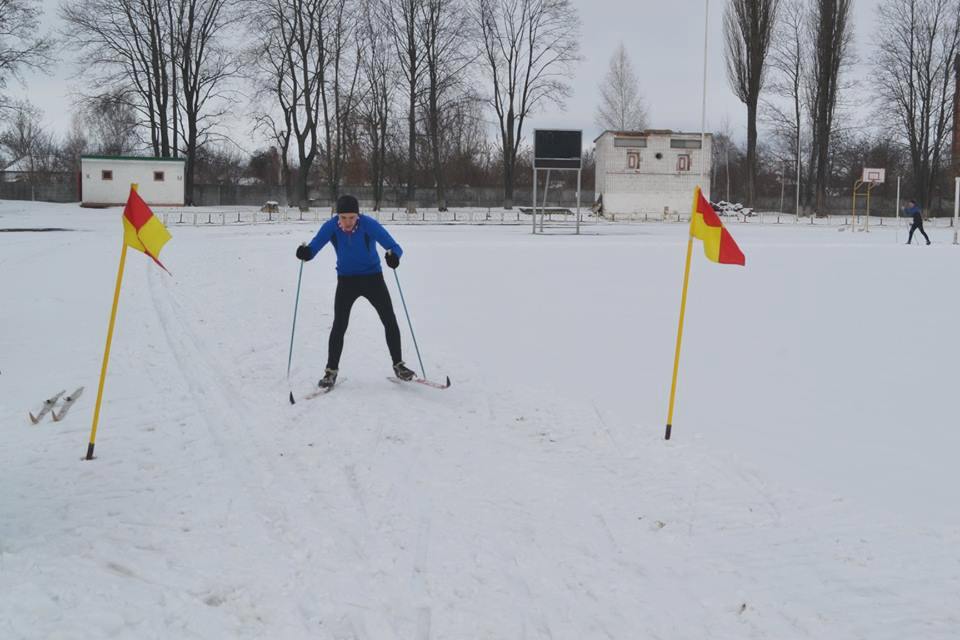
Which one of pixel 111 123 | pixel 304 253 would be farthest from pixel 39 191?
pixel 304 253

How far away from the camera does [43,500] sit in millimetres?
4828

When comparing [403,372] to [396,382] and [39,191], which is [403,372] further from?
[39,191]

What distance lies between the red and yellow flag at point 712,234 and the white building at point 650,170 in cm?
5077

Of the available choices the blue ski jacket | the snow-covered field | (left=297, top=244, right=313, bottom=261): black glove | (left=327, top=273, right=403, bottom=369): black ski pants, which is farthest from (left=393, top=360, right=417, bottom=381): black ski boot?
(left=297, top=244, right=313, bottom=261): black glove

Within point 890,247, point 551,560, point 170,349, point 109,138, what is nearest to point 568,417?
point 551,560

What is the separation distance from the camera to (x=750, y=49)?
5659 cm

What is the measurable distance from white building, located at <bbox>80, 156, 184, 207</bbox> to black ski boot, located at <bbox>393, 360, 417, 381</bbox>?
49.1m

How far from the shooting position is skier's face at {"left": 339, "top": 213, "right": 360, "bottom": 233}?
7.31m

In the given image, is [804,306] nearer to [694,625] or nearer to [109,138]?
[694,625]

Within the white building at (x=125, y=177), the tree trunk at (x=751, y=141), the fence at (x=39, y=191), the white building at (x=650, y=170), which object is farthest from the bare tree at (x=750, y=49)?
the fence at (x=39, y=191)

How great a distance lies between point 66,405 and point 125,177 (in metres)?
50.3

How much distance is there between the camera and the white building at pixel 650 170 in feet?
184

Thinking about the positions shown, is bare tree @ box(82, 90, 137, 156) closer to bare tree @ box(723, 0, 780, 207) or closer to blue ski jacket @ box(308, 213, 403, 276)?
bare tree @ box(723, 0, 780, 207)

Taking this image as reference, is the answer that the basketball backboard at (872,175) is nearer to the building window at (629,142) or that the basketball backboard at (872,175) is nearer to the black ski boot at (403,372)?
the building window at (629,142)
